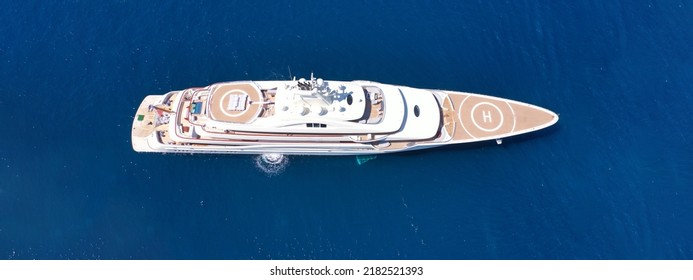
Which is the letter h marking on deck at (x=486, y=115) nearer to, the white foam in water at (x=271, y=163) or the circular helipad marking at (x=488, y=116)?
the circular helipad marking at (x=488, y=116)

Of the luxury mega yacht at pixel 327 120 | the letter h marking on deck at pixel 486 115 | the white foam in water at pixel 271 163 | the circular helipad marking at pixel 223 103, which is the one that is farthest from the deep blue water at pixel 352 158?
the circular helipad marking at pixel 223 103

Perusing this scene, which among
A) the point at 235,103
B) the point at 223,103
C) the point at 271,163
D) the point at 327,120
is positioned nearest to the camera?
the point at 327,120

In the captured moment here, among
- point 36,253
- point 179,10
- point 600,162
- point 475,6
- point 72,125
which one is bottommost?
point 36,253

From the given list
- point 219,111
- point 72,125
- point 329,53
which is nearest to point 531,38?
point 329,53

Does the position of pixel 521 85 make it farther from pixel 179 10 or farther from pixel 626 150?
pixel 179 10

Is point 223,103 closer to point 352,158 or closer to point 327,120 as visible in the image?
point 327,120

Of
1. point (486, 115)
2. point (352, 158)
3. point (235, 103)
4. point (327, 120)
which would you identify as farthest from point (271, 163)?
point (486, 115)
